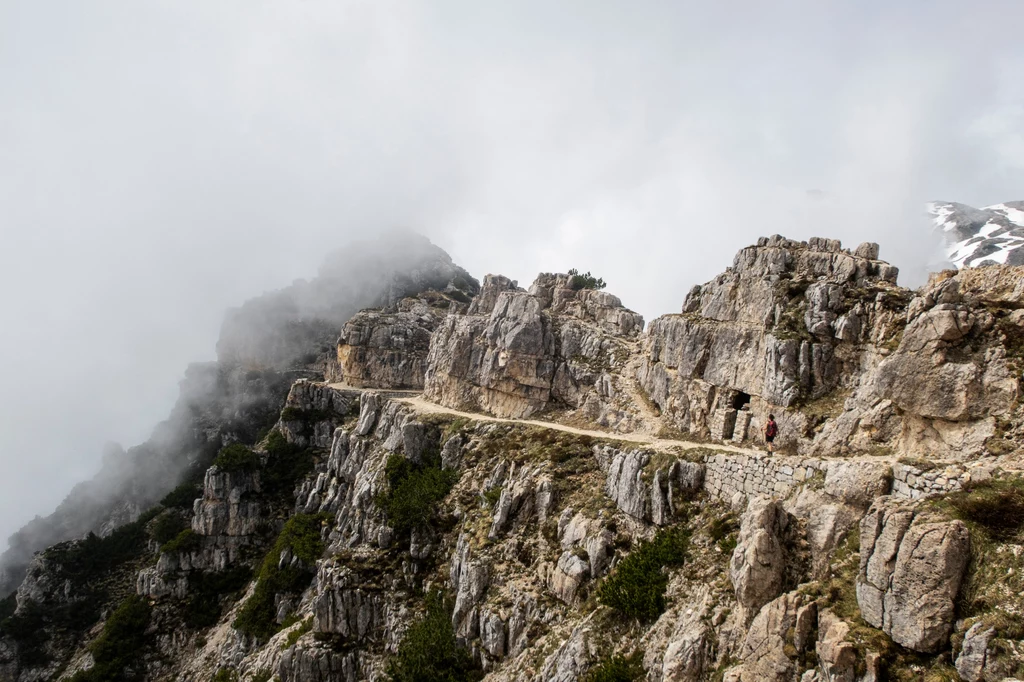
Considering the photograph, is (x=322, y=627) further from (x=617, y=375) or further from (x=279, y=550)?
(x=617, y=375)

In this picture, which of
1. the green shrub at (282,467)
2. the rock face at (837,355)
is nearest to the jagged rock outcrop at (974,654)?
the rock face at (837,355)

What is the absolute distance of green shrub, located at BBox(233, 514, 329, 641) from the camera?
66875 millimetres

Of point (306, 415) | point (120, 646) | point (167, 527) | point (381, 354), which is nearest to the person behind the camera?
point (120, 646)

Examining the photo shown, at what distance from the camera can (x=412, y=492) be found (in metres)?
59.0

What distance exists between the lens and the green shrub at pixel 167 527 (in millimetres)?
91500

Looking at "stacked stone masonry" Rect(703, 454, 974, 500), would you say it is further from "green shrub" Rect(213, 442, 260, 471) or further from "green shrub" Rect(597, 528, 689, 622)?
"green shrub" Rect(213, 442, 260, 471)

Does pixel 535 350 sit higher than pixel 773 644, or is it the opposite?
pixel 535 350

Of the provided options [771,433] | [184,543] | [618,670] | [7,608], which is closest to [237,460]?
[184,543]

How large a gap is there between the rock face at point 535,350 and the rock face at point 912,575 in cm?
3869

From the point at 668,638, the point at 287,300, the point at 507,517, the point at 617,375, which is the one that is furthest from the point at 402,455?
the point at 287,300

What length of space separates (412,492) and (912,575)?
158 ft

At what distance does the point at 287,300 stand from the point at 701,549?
158286mm

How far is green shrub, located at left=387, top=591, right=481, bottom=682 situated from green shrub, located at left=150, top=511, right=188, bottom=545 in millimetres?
64604

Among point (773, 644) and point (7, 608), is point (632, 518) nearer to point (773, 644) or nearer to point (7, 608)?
point (773, 644)
